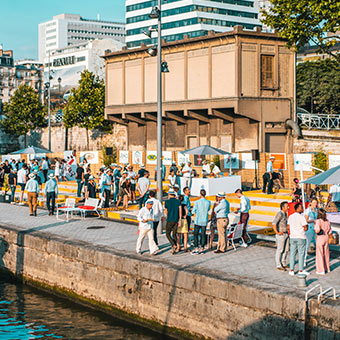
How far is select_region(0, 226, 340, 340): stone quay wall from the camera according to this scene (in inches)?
424

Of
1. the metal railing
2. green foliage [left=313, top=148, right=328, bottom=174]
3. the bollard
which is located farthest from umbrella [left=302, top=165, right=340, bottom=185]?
the metal railing

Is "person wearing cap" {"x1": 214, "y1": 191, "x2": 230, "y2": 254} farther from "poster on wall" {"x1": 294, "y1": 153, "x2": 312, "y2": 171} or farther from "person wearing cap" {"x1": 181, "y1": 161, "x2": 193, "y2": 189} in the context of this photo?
"poster on wall" {"x1": 294, "y1": 153, "x2": 312, "y2": 171}

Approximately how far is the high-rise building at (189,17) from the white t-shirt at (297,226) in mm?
88456

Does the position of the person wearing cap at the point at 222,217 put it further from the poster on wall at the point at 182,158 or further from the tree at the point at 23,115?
→ the tree at the point at 23,115

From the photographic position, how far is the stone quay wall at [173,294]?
1076 cm

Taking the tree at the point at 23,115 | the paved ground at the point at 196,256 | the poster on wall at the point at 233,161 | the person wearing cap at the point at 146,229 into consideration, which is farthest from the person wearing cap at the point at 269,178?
the tree at the point at 23,115

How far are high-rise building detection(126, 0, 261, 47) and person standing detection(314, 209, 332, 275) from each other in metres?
88.3

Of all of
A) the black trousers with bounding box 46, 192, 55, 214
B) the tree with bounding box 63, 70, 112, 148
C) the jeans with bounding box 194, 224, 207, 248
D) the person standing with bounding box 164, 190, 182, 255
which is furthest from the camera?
the tree with bounding box 63, 70, 112, 148

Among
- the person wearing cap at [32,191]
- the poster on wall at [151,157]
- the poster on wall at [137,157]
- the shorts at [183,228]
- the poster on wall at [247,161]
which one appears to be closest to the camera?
the shorts at [183,228]

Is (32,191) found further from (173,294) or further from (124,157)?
(124,157)

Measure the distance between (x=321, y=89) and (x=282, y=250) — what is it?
118ft

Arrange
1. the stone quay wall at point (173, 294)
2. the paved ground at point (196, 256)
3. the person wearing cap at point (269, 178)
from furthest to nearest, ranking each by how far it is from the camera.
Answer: the person wearing cap at point (269, 178) < the paved ground at point (196, 256) < the stone quay wall at point (173, 294)

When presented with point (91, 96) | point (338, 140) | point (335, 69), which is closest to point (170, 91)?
point (338, 140)

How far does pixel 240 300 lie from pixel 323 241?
2600mm
